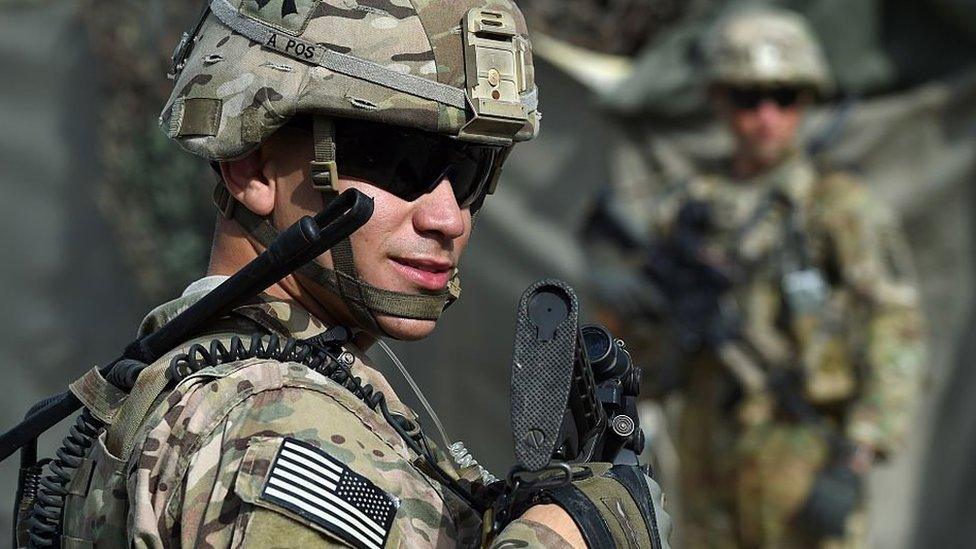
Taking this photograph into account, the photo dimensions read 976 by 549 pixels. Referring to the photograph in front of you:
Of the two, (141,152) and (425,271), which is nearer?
(425,271)

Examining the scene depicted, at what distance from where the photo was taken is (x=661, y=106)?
A: 25.4 feet

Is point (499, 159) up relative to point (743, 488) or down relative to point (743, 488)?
up

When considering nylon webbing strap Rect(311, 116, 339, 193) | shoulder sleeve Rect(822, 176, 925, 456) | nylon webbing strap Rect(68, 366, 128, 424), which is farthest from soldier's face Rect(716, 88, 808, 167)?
nylon webbing strap Rect(68, 366, 128, 424)

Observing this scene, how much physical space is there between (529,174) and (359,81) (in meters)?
5.36

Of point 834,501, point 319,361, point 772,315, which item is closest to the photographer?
point 319,361

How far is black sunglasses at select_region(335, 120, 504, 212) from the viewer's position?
95.1 inches

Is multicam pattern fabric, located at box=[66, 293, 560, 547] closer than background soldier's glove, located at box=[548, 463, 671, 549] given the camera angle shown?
Yes

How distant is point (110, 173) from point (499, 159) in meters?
6.07

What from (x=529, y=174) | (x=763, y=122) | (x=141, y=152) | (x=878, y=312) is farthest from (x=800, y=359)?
(x=141, y=152)

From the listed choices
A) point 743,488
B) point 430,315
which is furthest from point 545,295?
point 743,488

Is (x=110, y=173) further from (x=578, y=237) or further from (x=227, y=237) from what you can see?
(x=227, y=237)

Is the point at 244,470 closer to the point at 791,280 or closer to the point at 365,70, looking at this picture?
the point at 365,70

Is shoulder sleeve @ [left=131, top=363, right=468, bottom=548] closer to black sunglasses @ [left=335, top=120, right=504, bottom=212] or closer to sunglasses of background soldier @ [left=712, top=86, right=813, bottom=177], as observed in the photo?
black sunglasses @ [left=335, top=120, right=504, bottom=212]

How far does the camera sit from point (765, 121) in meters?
7.11
